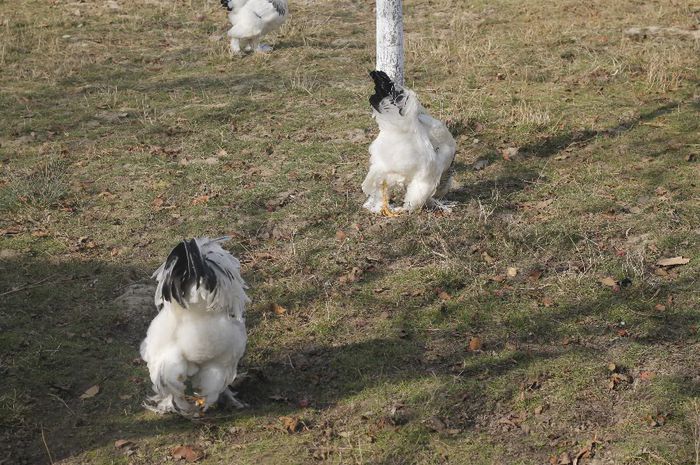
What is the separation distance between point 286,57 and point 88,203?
519cm

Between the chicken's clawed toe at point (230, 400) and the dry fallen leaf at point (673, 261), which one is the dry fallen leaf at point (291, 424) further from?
the dry fallen leaf at point (673, 261)

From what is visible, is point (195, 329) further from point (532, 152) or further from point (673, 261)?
point (532, 152)

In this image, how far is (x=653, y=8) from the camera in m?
13.7

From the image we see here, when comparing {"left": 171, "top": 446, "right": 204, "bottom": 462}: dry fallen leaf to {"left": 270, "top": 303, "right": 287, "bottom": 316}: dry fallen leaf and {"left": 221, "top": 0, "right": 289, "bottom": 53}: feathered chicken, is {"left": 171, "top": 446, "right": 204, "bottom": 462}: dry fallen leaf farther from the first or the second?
{"left": 221, "top": 0, "right": 289, "bottom": 53}: feathered chicken

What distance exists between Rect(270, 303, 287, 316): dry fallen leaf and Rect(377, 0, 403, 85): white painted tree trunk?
3.29 meters

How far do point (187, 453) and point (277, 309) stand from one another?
1759mm

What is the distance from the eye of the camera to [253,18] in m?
12.4

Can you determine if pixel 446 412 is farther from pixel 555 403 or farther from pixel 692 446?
pixel 692 446

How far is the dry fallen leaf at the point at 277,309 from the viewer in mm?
6655

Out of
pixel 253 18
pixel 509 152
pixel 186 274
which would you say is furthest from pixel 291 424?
pixel 253 18

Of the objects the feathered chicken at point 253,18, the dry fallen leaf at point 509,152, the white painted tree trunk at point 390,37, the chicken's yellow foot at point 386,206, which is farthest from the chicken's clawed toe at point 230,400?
the feathered chicken at point 253,18

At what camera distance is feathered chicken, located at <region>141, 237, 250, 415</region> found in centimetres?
498

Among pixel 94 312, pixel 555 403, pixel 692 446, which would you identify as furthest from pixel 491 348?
pixel 94 312

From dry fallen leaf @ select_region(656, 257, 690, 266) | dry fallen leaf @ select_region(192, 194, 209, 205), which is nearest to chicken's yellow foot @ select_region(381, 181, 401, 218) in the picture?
dry fallen leaf @ select_region(192, 194, 209, 205)
